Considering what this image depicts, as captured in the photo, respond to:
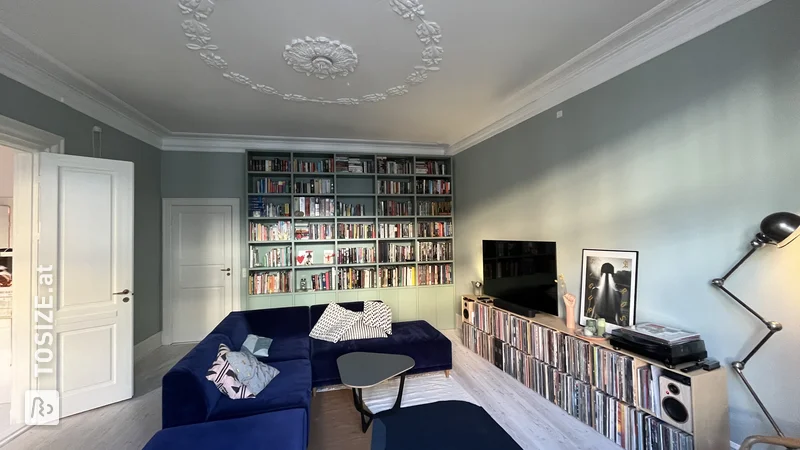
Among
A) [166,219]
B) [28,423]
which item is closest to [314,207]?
[166,219]

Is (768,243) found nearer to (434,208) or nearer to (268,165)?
(434,208)

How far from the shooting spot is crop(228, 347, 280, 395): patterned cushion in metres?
2.13

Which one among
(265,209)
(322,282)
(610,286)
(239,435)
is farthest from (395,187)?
(239,435)

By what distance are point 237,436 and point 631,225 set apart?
8.88ft

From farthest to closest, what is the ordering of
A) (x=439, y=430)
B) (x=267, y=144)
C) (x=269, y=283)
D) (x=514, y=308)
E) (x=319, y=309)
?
1. (x=267, y=144)
2. (x=269, y=283)
3. (x=319, y=309)
4. (x=514, y=308)
5. (x=439, y=430)

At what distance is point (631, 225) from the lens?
89.6 inches

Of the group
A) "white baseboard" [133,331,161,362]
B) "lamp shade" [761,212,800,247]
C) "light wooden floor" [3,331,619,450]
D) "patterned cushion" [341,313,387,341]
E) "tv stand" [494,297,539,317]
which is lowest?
"light wooden floor" [3,331,619,450]

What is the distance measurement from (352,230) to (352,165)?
93 cm

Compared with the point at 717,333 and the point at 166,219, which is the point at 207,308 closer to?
the point at 166,219

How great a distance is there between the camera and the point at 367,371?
94.6 inches

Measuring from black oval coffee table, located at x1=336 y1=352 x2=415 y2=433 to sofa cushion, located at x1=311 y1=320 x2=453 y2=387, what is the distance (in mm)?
240

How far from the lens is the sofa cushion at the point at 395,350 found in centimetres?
282

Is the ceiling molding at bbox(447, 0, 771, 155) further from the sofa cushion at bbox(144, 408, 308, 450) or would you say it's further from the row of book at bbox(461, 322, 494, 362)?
the sofa cushion at bbox(144, 408, 308, 450)

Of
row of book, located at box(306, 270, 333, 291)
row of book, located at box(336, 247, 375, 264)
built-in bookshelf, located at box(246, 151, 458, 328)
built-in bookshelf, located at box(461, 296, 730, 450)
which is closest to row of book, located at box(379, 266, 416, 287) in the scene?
built-in bookshelf, located at box(246, 151, 458, 328)
